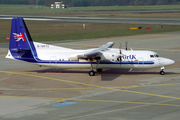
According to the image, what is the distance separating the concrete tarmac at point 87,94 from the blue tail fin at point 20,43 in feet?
7.13

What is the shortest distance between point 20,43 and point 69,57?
595cm

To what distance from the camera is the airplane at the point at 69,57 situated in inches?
1242

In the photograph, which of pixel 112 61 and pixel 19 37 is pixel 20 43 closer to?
pixel 19 37

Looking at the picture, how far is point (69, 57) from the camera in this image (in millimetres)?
30984

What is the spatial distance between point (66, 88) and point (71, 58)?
523 cm

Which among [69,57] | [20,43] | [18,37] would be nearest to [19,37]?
[18,37]

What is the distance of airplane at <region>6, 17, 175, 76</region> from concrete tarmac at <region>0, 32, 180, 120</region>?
1.18 meters

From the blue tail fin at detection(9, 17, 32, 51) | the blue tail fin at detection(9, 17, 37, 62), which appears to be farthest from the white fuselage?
the blue tail fin at detection(9, 17, 32, 51)

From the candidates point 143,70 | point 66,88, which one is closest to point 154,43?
point 143,70

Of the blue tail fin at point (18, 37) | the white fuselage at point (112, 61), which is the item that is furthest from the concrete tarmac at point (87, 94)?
the blue tail fin at point (18, 37)

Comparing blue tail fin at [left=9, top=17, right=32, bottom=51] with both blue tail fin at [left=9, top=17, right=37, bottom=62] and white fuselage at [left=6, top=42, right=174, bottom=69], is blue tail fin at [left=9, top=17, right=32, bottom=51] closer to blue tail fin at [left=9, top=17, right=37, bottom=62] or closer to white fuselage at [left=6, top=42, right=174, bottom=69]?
blue tail fin at [left=9, top=17, right=37, bottom=62]

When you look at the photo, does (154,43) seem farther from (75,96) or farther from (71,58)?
(75,96)

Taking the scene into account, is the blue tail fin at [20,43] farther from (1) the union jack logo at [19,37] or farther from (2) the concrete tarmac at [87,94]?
(2) the concrete tarmac at [87,94]

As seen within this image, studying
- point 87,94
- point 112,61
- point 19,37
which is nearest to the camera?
point 87,94
